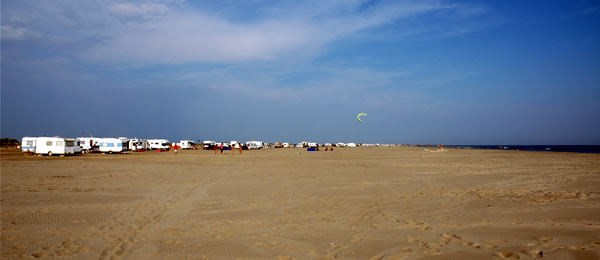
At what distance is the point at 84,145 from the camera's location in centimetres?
5312

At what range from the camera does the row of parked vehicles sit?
133ft

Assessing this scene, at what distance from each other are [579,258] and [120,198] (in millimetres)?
11229

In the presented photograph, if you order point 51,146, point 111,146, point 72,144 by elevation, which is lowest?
point 111,146

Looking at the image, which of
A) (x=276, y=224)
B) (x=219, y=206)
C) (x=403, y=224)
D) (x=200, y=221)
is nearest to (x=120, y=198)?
(x=219, y=206)

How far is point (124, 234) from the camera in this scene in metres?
6.89

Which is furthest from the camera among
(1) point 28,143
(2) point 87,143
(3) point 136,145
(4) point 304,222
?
(3) point 136,145

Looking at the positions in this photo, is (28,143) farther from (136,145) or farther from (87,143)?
(136,145)

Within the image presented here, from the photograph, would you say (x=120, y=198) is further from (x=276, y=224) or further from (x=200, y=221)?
(x=276, y=224)

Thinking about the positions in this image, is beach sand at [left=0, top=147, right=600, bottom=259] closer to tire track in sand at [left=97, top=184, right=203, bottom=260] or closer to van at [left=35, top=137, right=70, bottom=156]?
tire track in sand at [left=97, top=184, right=203, bottom=260]

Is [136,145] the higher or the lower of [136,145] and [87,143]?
the lower

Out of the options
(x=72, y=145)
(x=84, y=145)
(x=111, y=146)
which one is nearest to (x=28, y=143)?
(x=84, y=145)

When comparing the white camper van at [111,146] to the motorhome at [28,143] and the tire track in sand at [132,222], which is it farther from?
the tire track in sand at [132,222]

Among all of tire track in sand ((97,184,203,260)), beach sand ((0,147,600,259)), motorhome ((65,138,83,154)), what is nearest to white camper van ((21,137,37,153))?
motorhome ((65,138,83,154))

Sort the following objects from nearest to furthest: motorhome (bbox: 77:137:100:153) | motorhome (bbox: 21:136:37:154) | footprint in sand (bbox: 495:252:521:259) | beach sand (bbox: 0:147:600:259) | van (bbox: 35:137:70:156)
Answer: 1. footprint in sand (bbox: 495:252:521:259)
2. beach sand (bbox: 0:147:600:259)
3. van (bbox: 35:137:70:156)
4. motorhome (bbox: 21:136:37:154)
5. motorhome (bbox: 77:137:100:153)
